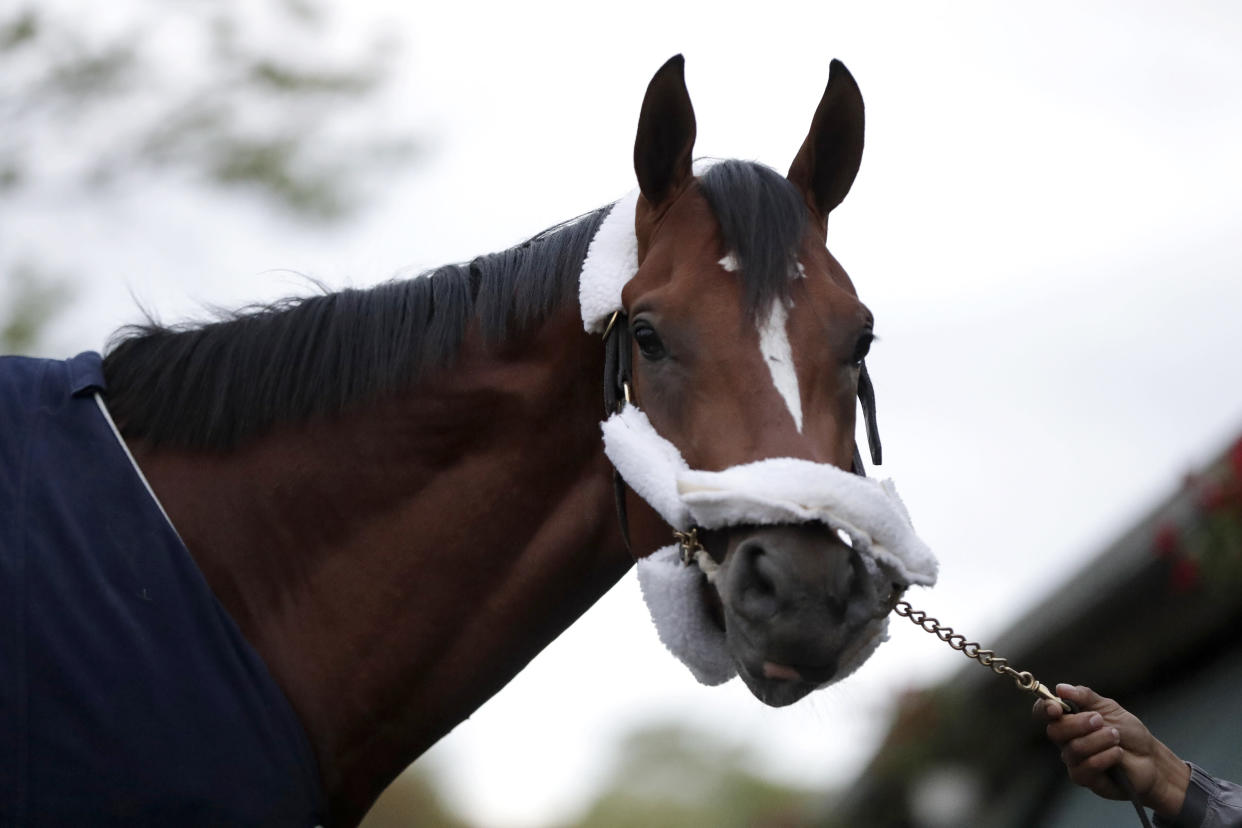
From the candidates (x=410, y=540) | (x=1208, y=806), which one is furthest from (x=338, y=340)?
(x=1208, y=806)

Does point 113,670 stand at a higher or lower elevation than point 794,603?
higher

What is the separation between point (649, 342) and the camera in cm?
280

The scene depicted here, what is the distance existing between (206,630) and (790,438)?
141 cm

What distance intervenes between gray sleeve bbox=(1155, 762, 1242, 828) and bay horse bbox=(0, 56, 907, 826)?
90cm

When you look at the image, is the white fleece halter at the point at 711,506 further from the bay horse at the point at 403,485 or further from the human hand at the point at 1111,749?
the human hand at the point at 1111,749

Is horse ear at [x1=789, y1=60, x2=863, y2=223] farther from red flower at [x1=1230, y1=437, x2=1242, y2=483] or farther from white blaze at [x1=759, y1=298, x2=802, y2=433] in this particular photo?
red flower at [x1=1230, y1=437, x2=1242, y2=483]

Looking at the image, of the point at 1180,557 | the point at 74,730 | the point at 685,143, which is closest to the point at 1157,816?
the point at 1180,557

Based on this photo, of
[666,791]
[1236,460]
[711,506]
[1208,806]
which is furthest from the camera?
[666,791]

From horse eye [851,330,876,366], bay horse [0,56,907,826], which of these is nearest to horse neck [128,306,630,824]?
bay horse [0,56,907,826]

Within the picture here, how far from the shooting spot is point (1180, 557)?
4301 mm

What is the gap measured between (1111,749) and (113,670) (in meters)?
2.26

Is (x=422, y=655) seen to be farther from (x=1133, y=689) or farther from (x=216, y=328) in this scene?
(x=1133, y=689)

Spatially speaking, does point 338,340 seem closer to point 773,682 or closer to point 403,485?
point 403,485

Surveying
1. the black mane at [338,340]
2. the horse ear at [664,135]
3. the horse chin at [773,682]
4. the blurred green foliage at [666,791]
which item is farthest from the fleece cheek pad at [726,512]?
the blurred green foliage at [666,791]
